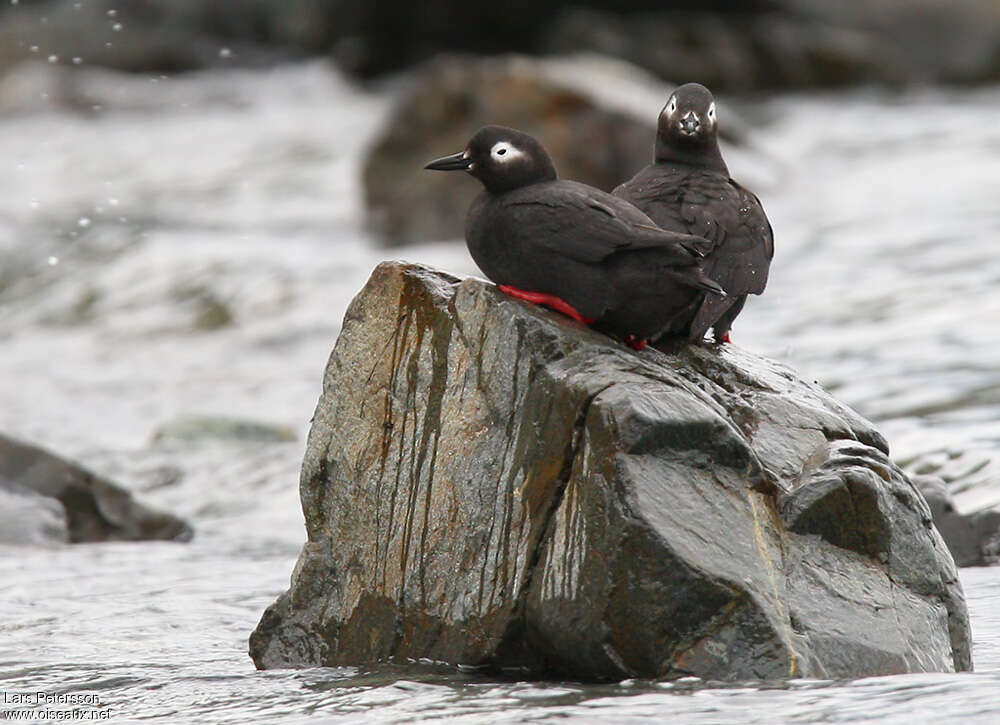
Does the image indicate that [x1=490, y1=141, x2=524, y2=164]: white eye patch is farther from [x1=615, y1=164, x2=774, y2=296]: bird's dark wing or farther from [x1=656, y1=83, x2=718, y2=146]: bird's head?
[x1=656, y1=83, x2=718, y2=146]: bird's head

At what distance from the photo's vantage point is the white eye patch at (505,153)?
4996 millimetres

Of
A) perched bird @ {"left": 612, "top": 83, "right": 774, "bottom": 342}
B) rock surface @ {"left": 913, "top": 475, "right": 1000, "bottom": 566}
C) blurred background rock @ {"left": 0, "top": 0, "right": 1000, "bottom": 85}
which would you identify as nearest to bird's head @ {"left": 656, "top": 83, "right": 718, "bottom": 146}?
perched bird @ {"left": 612, "top": 83, "right": 774, "bottom": 342}

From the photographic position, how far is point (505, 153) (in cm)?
500

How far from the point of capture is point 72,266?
53.6 feet

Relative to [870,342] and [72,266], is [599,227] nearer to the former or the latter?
[870,342]

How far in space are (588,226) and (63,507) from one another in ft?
13.6

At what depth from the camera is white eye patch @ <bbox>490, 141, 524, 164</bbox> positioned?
500cm

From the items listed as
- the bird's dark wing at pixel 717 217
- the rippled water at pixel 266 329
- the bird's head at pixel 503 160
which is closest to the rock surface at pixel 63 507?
the rippled water at pixel 266 329

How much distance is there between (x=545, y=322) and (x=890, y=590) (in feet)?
4.18

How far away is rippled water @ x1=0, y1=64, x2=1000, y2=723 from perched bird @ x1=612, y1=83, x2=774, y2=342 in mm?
Answer: 1343

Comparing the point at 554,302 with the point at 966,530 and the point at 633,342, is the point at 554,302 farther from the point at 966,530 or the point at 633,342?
the point at 966,530

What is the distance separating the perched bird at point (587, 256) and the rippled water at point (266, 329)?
1.13m

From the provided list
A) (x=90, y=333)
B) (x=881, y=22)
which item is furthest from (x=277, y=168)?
(x=881, y=22)

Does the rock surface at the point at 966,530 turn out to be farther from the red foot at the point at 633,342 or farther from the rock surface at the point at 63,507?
the rock surface at the point at 63,507
